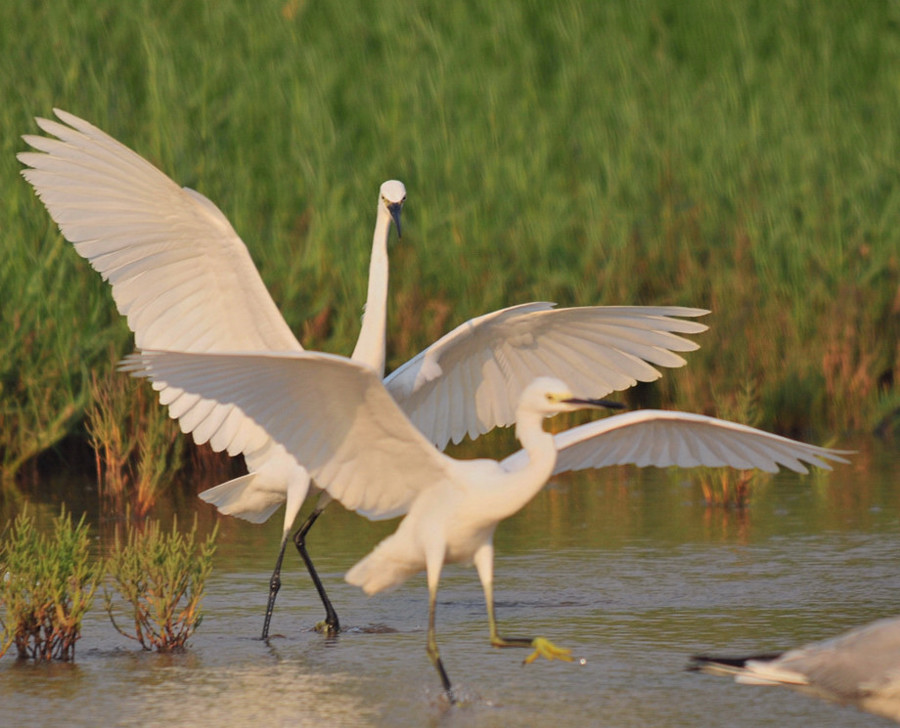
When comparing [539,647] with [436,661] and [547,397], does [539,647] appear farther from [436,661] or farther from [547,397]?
[547,397]

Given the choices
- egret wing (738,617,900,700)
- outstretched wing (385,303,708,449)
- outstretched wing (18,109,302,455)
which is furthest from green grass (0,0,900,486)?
egret wing (738,617,900,700)

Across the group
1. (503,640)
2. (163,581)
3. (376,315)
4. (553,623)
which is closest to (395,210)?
(376,315)

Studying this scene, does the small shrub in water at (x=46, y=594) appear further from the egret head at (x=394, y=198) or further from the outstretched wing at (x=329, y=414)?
the egret head at (x=394, y=198)

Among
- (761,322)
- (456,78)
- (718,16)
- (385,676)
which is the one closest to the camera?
(385,676)

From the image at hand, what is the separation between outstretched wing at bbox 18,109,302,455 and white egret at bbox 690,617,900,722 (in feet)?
8.97

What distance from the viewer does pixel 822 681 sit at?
17.5 ft

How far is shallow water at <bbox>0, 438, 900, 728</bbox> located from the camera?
5.57m

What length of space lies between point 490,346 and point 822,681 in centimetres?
262

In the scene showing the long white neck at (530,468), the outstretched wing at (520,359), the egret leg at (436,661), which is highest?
the outstretched wing at (520,359)

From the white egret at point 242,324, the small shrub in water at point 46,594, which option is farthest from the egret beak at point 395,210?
the small shrub in water at point 46,594

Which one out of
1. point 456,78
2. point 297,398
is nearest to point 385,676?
point 297,398

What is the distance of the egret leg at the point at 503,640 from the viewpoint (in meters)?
5.72

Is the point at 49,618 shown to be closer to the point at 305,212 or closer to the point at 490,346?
the point at 490,346

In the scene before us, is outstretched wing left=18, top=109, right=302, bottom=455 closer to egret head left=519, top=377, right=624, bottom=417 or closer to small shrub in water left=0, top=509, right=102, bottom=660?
small shrub in water left=0, top=509, right=102, bottom=660
